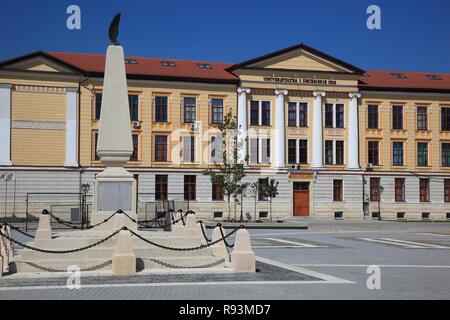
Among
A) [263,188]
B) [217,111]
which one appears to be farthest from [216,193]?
[217,111]

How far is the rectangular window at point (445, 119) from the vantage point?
54938 mm

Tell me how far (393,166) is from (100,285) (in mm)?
43812

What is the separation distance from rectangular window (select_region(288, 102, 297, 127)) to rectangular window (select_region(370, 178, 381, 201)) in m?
8.27

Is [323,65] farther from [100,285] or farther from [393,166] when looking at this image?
[100,285]

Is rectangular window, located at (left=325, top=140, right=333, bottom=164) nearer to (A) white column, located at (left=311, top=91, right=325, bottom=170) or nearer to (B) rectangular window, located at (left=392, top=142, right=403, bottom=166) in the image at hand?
(A) white column, located at (left=311, top=91, right=325, bottom=170)

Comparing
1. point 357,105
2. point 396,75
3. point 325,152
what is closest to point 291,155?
point 325,152

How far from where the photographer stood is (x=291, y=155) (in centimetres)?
5162

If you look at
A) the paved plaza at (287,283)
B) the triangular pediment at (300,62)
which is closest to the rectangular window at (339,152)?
the triangular pediment at (300,62)

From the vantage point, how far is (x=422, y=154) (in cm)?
5459

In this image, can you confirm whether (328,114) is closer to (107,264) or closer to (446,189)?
(446,189)

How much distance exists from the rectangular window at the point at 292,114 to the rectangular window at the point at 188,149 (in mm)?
8308

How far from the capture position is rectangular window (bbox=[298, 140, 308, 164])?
5194 centimetres

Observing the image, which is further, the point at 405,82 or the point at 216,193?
the point at 405,82

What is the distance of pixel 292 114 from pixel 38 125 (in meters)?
20.1
